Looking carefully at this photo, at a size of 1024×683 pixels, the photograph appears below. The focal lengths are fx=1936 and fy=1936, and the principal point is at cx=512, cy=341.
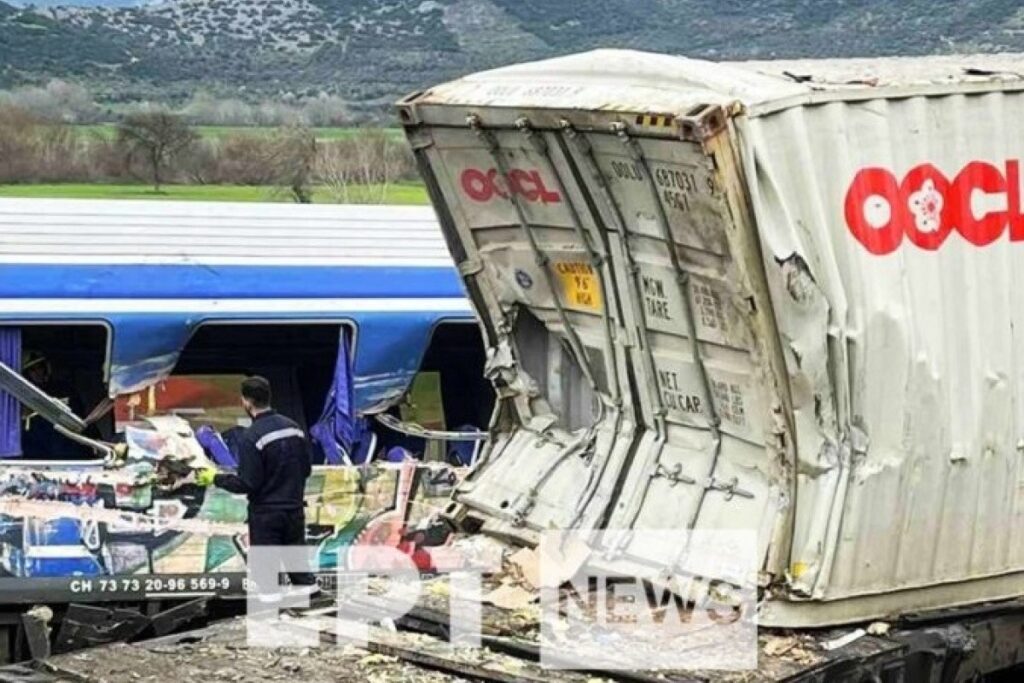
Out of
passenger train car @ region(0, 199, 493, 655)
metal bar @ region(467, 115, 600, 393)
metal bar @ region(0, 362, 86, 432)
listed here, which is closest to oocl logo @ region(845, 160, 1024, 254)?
metal bar @ region(467, 115, 600, 393)

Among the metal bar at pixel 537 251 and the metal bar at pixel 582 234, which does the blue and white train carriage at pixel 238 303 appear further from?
the metal bar at pixel 582 234

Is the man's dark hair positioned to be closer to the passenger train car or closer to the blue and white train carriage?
the passenger train car

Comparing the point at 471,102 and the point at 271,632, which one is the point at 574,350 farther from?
the point at 271,632

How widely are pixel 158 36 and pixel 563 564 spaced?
183 feet

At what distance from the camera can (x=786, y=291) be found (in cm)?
633

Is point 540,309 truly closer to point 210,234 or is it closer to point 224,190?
point 210,234

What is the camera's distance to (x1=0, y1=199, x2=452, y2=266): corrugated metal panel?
33.3 feet

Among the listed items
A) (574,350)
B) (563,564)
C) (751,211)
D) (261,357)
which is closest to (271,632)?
(563,564)

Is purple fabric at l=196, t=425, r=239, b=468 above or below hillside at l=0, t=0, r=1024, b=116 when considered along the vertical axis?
below

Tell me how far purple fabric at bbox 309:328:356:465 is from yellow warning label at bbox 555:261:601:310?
3.06 m

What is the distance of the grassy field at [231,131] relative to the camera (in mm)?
38000

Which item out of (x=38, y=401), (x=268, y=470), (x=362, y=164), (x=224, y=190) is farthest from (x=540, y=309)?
(x=362, y=164)

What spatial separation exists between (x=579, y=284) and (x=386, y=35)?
52532 millimetres

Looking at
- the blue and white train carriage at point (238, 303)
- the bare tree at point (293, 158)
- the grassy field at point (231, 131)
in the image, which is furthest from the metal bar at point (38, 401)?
the grassy field at point (231, 131)
